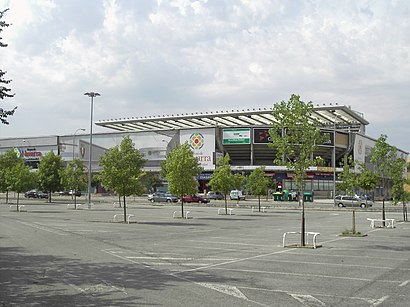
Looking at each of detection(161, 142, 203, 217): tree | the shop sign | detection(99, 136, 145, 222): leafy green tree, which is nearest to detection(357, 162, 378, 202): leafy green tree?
detection(99, 136, 145, 222): leafy green tree

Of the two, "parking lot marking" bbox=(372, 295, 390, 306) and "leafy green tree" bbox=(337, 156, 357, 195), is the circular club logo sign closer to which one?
"leafy green tree" bbox=(337, 156, 357, 195)

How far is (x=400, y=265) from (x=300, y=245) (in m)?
4.55

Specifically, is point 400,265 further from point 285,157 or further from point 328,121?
point 328,121

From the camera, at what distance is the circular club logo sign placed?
92875mm

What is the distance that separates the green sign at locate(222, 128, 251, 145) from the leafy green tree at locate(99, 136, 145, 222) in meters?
60.9

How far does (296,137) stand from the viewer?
18.1 m

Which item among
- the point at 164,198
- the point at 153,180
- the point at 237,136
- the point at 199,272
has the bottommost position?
the point at 199,272

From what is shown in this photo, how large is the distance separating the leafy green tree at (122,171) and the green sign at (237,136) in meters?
60.9

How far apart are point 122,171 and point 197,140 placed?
209 feet

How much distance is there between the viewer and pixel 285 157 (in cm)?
1844

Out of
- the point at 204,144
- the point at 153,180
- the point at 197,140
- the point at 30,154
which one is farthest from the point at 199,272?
the point at 30,154

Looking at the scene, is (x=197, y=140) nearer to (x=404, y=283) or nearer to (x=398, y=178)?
(x=398, y=178)

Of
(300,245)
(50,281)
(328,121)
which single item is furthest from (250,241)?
(328,121)

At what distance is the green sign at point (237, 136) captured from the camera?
297 ft
